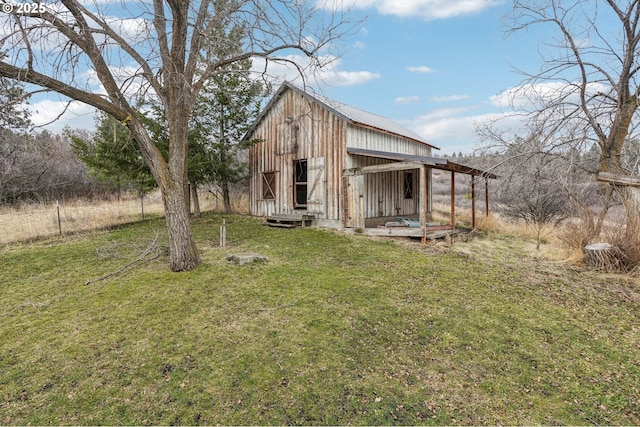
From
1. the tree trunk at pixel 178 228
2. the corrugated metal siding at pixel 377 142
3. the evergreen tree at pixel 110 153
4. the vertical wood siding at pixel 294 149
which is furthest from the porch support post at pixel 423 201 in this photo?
the evergreen tree at pixel 110 153

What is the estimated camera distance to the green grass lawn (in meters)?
2.67

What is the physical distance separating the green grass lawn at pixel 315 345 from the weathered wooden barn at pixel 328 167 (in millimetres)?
4453

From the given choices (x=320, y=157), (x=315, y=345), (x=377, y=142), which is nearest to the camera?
(x=315, y=345)

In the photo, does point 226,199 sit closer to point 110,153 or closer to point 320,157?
point 110,153

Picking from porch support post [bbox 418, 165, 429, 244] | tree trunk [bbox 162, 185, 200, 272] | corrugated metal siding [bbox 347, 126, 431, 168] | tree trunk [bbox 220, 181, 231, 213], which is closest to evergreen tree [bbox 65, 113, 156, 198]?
tree trunk [bbox 220, 181, 231, 213]

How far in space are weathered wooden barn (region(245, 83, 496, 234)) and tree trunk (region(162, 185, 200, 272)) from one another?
548cm

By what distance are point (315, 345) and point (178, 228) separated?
3445mm

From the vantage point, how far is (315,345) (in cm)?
356

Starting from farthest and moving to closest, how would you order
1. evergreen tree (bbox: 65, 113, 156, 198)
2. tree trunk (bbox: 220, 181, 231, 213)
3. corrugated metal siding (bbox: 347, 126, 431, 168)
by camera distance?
1. tree trunk (bbox: 220, 181, 231, 213)
2. corrugated metal siding (bbox: 347, 126, 431, 168)
3. evergreen tree (bbox: 65, 113, 156, 198)

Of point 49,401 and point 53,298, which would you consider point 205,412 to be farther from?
point 53,298

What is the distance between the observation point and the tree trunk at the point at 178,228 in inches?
221

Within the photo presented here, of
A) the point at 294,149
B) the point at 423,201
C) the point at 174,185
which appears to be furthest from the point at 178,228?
→ the point at 294,149

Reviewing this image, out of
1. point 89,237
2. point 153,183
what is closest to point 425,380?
point 89,237

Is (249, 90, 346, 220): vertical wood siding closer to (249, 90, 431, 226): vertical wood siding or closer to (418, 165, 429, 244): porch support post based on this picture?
(249, 90, 431, 226): vertical wood siding
